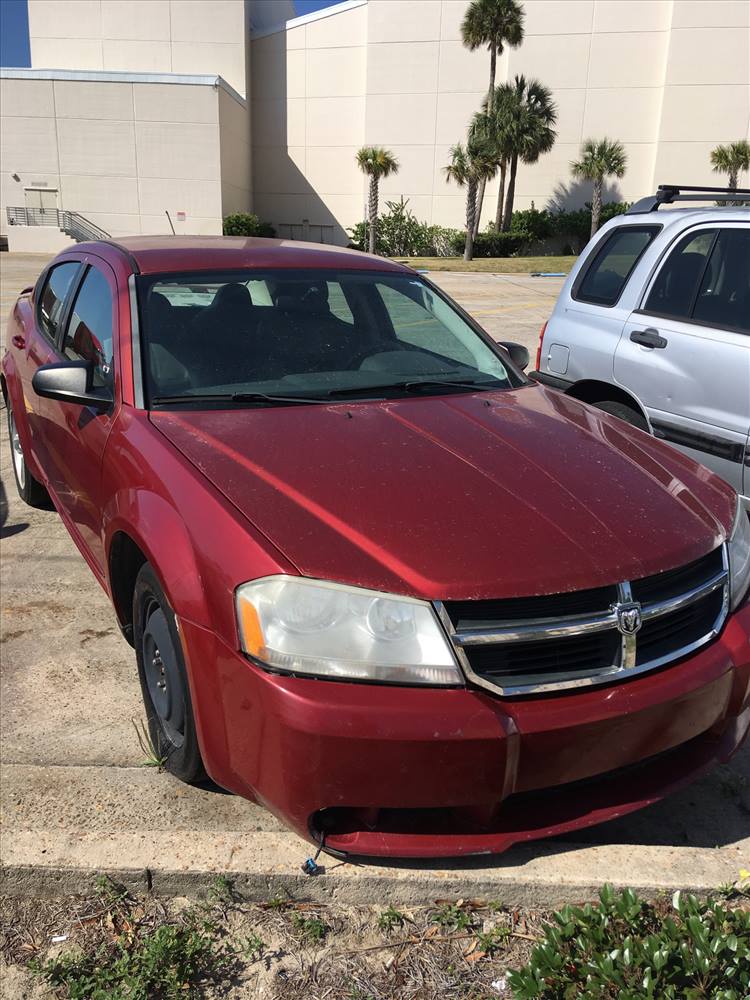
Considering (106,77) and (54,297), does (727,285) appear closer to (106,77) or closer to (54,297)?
(54,297)

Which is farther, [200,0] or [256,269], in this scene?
[200,0]

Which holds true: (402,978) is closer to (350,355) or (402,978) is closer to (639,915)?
(639,915)

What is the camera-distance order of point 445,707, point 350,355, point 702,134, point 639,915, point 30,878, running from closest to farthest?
1. point 445,707
2. point 639,915
3. point 30,878
4. point 350,355
5. point 702,134

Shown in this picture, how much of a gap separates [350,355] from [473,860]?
197 cm

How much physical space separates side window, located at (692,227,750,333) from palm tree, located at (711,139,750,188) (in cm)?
4527

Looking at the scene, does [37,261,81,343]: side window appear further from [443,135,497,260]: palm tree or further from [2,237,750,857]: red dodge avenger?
[443,135,497,260]: palm tree

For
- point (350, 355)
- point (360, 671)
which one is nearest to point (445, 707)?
point (360, 671)

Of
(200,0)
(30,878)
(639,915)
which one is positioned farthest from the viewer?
(200,0)

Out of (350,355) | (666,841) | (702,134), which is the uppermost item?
(702,134)

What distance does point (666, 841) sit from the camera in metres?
2.49

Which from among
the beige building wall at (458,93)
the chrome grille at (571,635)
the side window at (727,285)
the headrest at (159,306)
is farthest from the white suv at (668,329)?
the beige building wall at (458,93)

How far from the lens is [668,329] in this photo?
4805 millimetres

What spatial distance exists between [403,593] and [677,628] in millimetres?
812

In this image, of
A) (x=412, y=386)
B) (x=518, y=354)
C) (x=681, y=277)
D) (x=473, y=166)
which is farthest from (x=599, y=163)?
(x=412, y=386)
